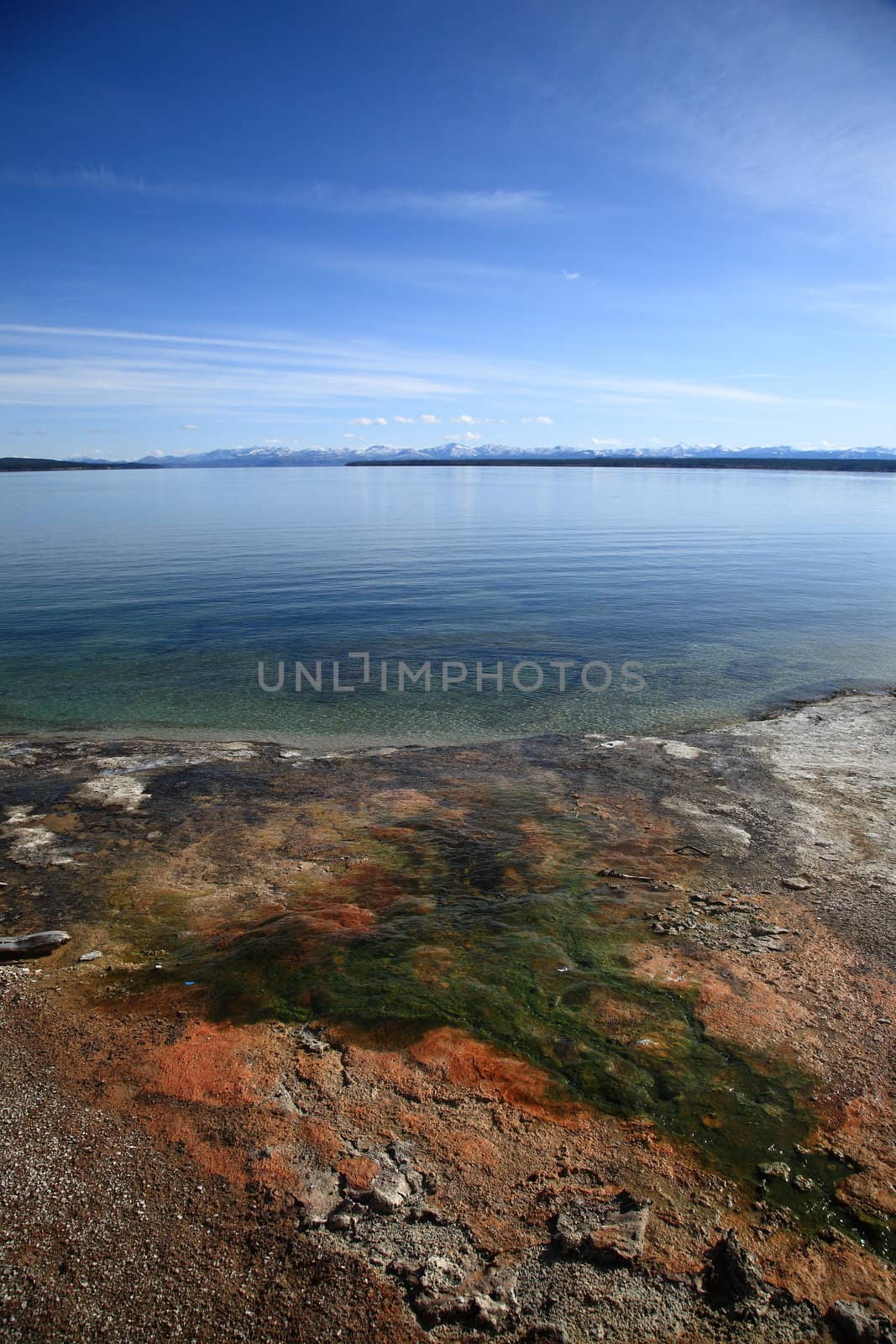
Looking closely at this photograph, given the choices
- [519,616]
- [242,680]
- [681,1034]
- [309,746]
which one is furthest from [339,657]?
[681,1034]

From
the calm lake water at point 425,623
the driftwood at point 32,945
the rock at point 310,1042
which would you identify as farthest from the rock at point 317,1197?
the calm lake water at point 425,623

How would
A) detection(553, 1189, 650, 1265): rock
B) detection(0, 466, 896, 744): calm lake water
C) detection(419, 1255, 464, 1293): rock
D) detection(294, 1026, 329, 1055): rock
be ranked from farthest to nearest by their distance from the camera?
detection(0, 466, 896, 744): calm lake water, detection(294, 1026, 329, 1055): rock, detection(553, 1189, 650, 1265): rock, detection(419, 1255, 464, 1293): rock

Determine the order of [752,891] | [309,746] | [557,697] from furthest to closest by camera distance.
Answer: [557,697]
[309,746]
[752,891]

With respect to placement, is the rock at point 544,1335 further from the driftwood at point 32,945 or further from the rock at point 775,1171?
the driftwood at point 32,945

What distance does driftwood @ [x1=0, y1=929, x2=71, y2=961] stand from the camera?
746 cm

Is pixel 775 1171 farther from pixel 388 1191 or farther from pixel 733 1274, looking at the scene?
pixel 388 1191

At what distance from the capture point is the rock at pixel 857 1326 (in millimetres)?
3971

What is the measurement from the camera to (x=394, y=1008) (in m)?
6.69

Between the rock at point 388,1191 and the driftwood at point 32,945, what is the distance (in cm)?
484

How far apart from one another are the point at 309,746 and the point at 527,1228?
11522 millimetres

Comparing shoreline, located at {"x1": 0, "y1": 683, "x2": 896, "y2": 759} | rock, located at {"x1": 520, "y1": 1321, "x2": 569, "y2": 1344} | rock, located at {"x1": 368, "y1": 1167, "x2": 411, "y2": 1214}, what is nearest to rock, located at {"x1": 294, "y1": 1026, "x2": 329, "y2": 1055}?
rock, located at {"x1": 368, "y1": 1167, "x2": 411, "y2": 1214}

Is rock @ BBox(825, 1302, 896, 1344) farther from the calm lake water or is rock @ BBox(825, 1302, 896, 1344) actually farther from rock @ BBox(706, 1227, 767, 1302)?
the calm lake water

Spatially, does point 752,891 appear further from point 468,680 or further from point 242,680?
point 242,680

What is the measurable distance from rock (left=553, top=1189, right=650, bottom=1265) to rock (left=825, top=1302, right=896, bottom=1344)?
1128mm
